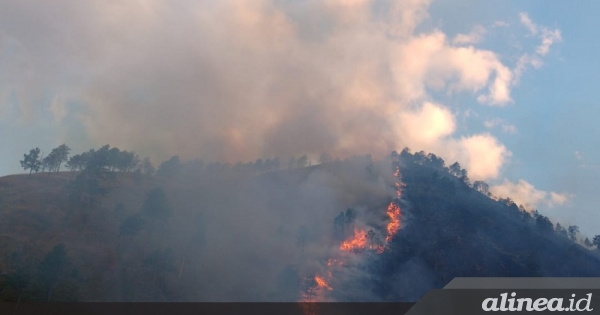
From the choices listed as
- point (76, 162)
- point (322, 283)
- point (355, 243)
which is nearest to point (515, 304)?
point (322, 283)

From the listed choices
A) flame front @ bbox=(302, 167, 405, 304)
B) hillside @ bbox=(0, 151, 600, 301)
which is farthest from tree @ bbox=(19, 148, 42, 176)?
flame front @ bbox=(302, 167, 405, 304)

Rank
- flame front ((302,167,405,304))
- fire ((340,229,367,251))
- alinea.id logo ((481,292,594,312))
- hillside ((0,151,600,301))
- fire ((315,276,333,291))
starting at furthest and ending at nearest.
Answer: fire ((340,229,367,251)) < fire ((315,276,333,291)) < flame front ((302,167,405,304)) < hillside ((0,151,600,301)) < alinea.id logo ((481,292,594,312))

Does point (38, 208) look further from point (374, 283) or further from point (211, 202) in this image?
point (374, 283)

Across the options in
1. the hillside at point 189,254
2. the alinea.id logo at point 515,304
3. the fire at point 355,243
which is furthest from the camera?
the fire at point 355,243

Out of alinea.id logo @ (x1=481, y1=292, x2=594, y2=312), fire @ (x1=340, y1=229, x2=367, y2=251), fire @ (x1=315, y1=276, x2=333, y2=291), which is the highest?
fire @ (x1=340, y1=229, x2=367, y2=251)

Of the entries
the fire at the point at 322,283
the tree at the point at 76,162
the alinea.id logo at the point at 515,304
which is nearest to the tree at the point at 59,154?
the tree at the point at 76,162

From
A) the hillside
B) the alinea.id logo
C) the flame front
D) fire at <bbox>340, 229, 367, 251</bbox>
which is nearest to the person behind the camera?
the alinea.id logo

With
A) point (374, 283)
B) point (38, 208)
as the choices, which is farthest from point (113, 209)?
point (374, 283)

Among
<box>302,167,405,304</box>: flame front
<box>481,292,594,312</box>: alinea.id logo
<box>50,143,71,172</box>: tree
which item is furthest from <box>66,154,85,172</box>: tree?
<box>481,292,594,312</box>: alinea.id logo

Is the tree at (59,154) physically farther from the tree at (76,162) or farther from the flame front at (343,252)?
the flame front at (343,252)

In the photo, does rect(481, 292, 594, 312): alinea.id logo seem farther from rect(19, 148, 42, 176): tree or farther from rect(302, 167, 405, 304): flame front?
rect(19, 148, 42, 176): tree

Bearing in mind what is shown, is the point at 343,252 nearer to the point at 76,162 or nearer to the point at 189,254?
the point at 189,254

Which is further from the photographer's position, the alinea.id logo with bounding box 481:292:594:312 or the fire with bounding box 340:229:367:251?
the fire with bounding box 340:229:367:251

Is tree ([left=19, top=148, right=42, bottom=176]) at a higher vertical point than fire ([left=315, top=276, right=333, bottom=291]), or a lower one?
higher
